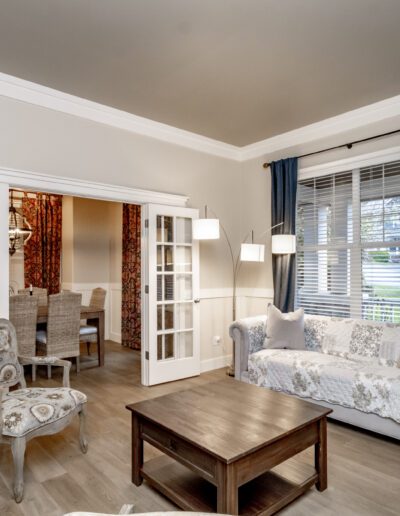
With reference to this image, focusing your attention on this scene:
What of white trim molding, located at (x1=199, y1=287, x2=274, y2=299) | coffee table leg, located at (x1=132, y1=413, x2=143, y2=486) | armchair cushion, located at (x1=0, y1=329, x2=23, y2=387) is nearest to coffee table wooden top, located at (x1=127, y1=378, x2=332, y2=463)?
coffee table leg, located at (x1=132, y1=413, x2=143, y2=486)

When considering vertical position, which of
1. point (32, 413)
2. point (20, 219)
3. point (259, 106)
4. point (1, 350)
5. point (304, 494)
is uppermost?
point (259, 106)

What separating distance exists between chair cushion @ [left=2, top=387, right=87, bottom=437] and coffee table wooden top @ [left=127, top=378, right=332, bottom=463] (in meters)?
0.51

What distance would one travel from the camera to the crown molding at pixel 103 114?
3.38m

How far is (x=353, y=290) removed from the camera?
4.11 metres

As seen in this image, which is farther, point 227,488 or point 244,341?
point 244,341

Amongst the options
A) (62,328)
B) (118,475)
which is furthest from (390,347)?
(62,328)

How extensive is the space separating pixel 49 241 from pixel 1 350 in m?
4.54

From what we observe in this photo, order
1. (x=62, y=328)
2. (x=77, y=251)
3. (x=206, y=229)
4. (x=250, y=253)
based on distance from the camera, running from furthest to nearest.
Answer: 1. (x=77, y=251)
2. (x=62, y=328)
3. (x=250, y=253)
4. (x=206, y=229)

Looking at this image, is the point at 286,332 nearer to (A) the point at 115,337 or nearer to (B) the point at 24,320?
(B) the point at 24,320

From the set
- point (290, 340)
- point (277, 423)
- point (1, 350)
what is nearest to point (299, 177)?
point (290, 340)

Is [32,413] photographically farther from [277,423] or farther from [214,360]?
[214,360]

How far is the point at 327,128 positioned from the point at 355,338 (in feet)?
7.63

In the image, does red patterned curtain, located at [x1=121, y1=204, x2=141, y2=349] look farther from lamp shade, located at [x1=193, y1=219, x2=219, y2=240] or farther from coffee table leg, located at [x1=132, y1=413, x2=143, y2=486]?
coffee table leg, located at [x1=132, y1=413, x2=143, y2=486]

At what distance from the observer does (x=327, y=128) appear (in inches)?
170
